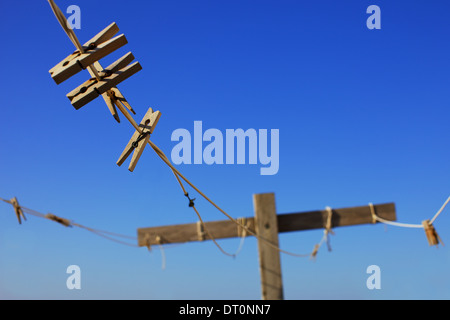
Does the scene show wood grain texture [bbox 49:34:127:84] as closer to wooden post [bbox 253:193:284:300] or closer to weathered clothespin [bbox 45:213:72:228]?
weathered clothespin [bbox 45:213:72:228]

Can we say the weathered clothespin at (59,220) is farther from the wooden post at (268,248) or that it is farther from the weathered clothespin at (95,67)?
the weathered clothespin at (95,67)

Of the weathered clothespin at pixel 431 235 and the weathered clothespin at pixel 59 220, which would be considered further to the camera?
the weathered clothespin at pixel 59 220

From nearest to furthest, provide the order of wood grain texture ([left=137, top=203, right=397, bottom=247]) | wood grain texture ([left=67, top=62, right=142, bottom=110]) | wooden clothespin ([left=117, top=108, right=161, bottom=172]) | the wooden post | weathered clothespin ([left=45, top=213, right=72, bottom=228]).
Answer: wood grain texture ([left=67, top=62, right=142, bottom=110]) → wooden clothespin ([left=117, top=108, right=161, bottom=172]) → weathered clothespin ([left=45, top=213, right=72, bottom=228]) → the wooden post → wood grain texture ([left=137, top=203, right=397, bottom=247])

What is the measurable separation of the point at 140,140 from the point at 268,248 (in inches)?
89.5

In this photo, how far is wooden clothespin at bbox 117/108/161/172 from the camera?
214 cm

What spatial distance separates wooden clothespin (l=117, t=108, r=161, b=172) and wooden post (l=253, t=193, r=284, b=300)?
2.08 meters

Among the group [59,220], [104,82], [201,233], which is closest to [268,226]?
[201,233]

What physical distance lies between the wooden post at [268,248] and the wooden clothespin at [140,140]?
2077 millimetres

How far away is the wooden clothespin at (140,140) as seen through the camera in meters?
2.14

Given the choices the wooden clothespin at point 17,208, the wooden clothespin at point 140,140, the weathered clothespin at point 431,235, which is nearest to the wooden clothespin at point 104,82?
the wooden clothespin at point 140,140

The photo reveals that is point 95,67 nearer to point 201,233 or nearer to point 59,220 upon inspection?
point 59,220

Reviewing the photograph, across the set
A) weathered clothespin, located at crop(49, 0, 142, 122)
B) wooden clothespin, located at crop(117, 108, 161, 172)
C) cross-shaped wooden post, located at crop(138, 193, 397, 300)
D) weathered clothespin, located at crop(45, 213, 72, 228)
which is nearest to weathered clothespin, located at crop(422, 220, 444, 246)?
cross-shaped wooden post, located at crop(138, 193, 397, 300)
